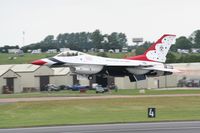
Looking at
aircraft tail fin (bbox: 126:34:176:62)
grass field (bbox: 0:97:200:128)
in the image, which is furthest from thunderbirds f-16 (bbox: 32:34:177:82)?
grass field (bbox: 0:97:200:128)

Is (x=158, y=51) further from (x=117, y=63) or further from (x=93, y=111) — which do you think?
(x=93, y=111)

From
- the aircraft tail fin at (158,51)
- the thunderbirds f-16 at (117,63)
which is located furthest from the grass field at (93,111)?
the aircraft tail fin at (158,51)

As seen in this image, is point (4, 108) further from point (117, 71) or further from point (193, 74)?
point (193, 74)

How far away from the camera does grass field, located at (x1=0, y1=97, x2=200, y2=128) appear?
33250 millimetres

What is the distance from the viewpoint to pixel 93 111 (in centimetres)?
4078

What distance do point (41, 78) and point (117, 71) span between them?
24.7 meters

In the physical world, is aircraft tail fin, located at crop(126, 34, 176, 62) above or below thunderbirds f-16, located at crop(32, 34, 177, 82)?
above

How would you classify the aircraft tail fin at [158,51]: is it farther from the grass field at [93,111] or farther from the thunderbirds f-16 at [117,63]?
the grass field at [93,111]

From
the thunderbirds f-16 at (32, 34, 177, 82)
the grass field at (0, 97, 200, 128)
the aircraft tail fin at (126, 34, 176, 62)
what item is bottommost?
the grass field at (0, 97, 200, 128)

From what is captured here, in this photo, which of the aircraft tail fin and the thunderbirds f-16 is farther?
the aircraft tail fin

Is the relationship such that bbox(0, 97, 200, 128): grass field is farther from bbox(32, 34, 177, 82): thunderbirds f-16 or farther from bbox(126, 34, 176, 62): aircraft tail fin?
bbox(126, 34, 176, 62): aircraft tail fin

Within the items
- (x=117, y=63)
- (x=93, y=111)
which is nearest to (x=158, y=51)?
(x=117, y=63)

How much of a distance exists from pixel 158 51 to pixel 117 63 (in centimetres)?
753

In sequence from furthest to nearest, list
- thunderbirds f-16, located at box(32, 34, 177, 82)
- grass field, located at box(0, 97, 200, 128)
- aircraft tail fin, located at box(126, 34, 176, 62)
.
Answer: aircraft tail fin, located at box(126, 34, 176, 62) → thunderbirds f-16, located at box(32, 34, 177, 82) → grass field, located at box(0, 97, 200, 128)
